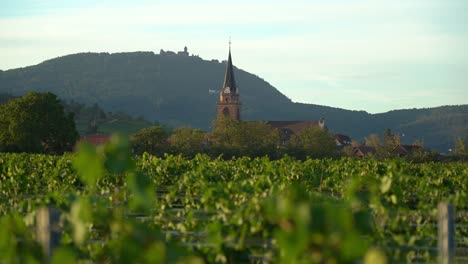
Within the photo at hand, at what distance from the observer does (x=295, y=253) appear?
3.69m

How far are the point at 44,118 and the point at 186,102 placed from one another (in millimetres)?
134818

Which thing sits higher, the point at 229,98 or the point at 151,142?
the point at 229,98

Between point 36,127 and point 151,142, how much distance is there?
44.5 ft

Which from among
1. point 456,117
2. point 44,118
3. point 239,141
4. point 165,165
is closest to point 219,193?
point 165,165

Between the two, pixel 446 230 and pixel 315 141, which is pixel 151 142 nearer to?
pixel 315 141

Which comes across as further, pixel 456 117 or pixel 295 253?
pixel 456 117

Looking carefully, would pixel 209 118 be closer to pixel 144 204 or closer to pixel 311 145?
pixel 311 145

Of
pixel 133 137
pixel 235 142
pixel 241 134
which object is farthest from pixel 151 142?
pixel 241 134

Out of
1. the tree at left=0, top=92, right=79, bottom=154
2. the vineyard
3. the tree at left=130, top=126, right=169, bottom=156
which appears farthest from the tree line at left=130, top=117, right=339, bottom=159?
the vineyard

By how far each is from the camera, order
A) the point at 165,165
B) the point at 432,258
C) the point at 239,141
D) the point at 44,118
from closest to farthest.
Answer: the point at 432,258
the point at 165,165
the point at 44,118
the point at 239,141

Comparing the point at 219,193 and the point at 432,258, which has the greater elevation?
the point at 219,193

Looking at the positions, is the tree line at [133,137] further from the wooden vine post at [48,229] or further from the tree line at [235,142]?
the wooden vine post at [48,229]

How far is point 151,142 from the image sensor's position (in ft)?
229

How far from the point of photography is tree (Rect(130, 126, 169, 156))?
6825 cm
